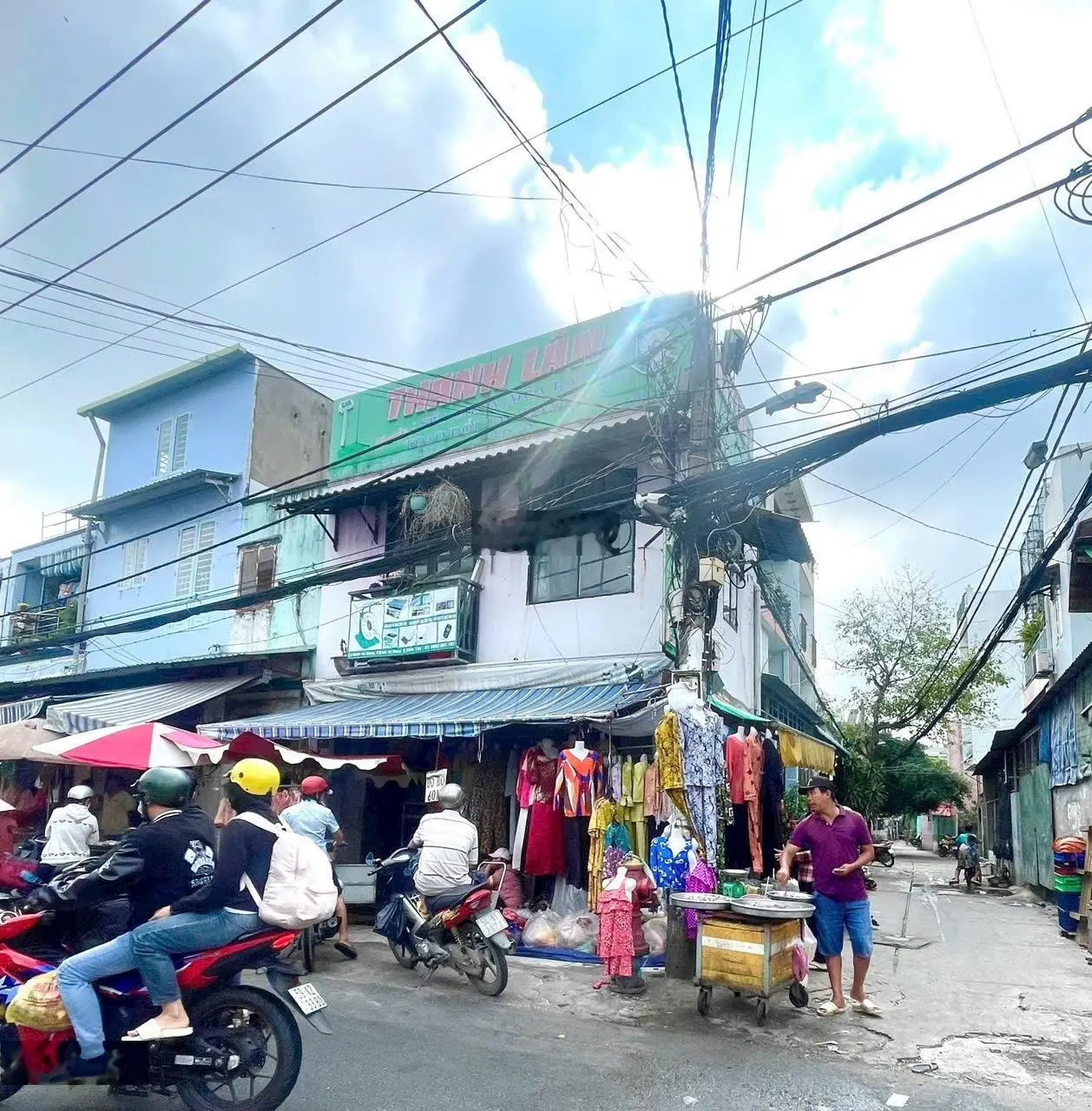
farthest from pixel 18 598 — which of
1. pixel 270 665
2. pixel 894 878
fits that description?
pixel 894 878

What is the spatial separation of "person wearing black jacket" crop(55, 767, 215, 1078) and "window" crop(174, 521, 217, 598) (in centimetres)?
1369

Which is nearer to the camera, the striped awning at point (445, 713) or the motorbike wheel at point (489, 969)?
the motorbike wheel at point (489, 969)

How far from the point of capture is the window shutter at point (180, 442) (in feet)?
62.3

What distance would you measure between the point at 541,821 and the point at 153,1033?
22.6ft

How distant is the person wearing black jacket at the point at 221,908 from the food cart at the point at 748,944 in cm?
365

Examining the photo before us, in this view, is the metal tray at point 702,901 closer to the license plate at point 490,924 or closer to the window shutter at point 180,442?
the license plate at point 490,924

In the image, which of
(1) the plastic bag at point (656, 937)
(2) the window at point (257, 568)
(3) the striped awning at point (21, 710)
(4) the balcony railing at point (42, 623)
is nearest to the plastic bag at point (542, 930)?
(1) the plastic bag at point (656, 937)

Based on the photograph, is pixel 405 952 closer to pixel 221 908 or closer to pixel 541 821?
pixel 541 821

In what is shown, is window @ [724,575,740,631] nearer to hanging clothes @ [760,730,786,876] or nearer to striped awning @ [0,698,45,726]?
hanging clothes @ [760,730,786,876]

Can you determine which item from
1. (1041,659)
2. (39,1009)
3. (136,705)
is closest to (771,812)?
(39,1009)

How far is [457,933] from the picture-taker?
7.61 meters

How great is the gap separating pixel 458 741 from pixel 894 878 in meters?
16.3

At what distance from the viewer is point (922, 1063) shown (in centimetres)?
566

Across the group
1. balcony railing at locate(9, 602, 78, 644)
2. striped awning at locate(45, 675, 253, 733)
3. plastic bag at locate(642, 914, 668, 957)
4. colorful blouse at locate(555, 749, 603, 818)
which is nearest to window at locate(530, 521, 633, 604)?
colorful blouse at locate(555, 749, 603, 818)
